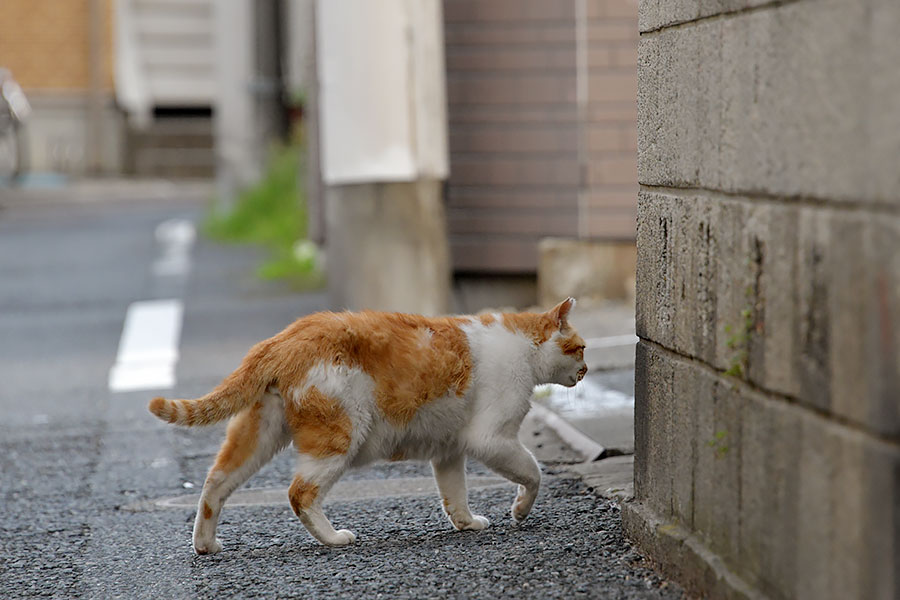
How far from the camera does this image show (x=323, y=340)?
12.3 feet

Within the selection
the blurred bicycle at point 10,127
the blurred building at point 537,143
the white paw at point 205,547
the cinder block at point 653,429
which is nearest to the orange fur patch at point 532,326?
the cinder block at point 653,429

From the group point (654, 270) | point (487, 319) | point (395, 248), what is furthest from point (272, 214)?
point (654, 270)

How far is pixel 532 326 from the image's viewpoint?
13.6ft

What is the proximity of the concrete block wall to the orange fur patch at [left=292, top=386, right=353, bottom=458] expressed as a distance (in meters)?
0.86

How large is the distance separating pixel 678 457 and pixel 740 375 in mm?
507

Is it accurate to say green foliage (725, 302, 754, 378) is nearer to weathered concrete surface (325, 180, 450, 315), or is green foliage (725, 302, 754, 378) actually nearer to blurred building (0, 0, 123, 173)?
weathered concrete surface (325, 180, 450, 315)

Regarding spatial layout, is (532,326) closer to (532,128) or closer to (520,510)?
(520,510)

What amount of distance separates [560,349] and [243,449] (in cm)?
106

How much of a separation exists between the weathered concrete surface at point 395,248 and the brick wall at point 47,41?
54.0ft

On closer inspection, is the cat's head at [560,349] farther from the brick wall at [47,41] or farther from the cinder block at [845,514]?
the brick wall at [47,41]

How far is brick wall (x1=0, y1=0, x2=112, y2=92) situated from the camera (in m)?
23.7

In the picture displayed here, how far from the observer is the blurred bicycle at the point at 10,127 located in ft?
62.7

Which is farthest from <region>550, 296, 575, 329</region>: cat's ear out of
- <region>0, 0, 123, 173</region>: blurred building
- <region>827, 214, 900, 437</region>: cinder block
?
<region>0, 0, 123, 173</region>: blurred building

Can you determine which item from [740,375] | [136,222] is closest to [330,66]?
[740,375]
